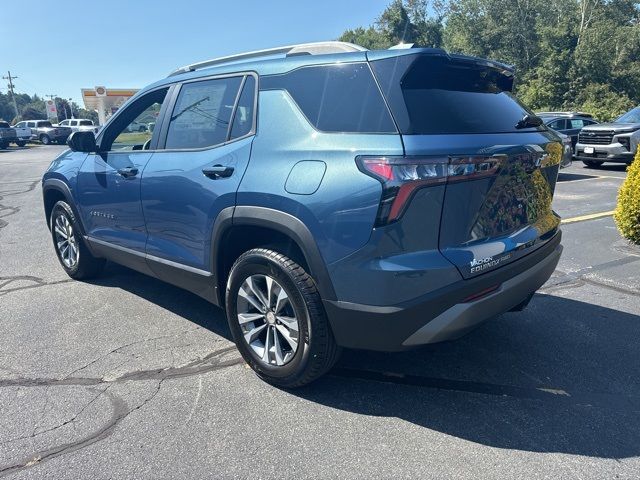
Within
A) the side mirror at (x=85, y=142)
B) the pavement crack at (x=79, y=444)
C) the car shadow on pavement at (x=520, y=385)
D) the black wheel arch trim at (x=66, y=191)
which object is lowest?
the car shadow on pavement at (x=520, y=385)

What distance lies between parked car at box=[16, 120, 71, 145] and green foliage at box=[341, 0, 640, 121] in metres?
27.8

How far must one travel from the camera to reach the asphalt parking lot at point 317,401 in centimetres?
244

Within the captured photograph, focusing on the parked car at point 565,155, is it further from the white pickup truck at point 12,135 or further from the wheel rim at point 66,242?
the white pickup truck at point 12,135

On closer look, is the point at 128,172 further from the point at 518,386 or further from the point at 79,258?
the point at 518,386

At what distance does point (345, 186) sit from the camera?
2.52 meters

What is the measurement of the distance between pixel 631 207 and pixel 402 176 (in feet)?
15.1

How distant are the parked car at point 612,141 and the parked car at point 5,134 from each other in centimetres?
3519

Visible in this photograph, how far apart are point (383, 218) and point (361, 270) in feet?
0.93

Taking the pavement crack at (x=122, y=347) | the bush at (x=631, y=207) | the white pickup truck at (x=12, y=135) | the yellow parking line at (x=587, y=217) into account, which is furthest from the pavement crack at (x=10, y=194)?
the white pickup truck at (x=12, y=135)

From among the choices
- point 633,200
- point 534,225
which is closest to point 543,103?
point 633,200

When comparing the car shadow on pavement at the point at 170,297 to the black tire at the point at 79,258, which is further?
the black tire at the point at 79,258

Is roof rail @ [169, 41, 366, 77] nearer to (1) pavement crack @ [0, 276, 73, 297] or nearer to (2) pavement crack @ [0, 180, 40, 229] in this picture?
(1) pavement crack @ [0, 276, 73, 297]

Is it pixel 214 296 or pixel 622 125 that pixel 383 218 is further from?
pixel 622 125

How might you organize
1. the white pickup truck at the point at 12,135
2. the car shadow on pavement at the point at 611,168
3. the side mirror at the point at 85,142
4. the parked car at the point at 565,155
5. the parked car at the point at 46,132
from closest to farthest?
the parked car at the point at 565,155
the side mirror at the point at 85,142
the car shadow on pavement at the point at 611,168
the white pickup truck at the point at 12,135
the parked car at the point at 46,132
